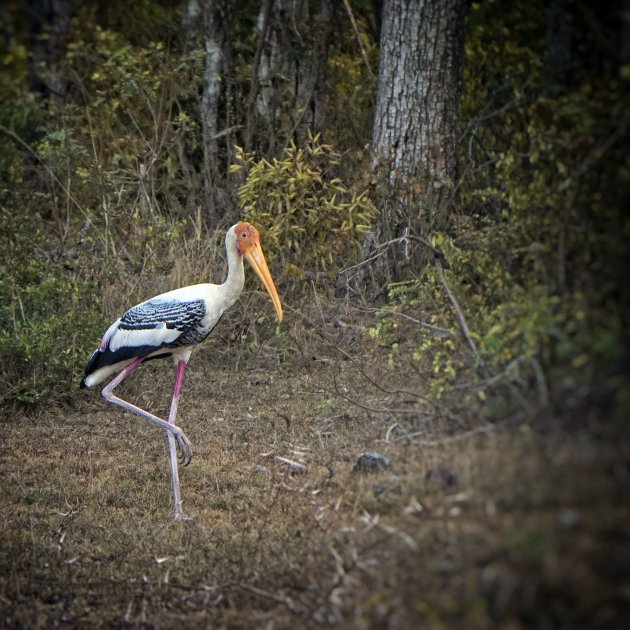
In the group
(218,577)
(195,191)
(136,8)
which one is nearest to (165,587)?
(218,577)

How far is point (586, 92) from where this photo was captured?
3.65m

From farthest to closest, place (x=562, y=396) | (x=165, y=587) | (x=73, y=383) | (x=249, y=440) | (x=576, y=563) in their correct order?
1. (x=73, y=383)
2. (x=249, y=440)
3. (x=165, y=587)
4. (x=562, y=396)
5. (x=576, y=563)

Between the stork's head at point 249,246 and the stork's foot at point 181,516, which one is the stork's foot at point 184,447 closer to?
the stork's foot at point 181,516

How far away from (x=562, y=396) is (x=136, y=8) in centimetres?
1312

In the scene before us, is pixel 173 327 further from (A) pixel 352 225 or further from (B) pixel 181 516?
(A) pixel 352 225

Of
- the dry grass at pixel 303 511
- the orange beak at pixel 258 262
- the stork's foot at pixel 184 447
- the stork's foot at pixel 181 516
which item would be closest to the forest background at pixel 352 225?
the dry grass at pixel 303 511

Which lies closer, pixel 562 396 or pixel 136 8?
pixel 562 396

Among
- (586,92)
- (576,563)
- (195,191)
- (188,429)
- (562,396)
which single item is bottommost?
(188,429)

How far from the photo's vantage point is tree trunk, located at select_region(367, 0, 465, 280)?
8.45 metres

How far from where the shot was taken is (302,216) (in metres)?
8.66

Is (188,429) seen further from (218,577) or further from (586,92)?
(586,92)

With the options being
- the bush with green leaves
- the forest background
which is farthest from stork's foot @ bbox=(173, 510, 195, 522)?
the bush with green leaves

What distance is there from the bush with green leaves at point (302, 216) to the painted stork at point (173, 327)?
1.81 metres

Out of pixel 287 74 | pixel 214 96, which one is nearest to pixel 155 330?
pixel 214 96
